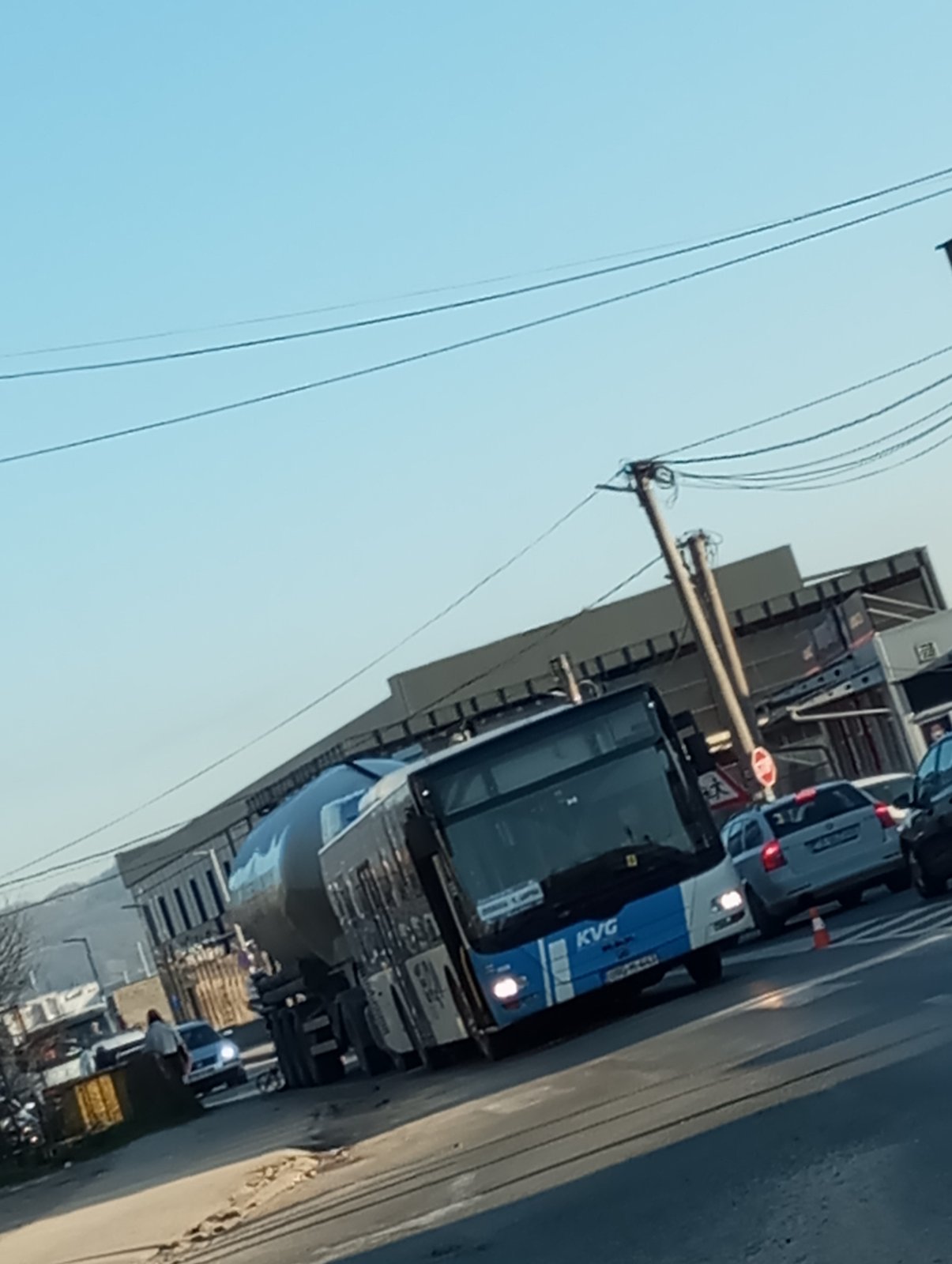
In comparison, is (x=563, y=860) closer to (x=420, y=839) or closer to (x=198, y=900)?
(x=420, y=839)

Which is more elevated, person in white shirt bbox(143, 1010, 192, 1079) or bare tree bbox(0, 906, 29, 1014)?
bare tree bbox(0, 906, 29, 1014)

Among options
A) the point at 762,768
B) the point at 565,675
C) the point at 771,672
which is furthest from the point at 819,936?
the point at 771,672

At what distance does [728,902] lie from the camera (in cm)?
2114

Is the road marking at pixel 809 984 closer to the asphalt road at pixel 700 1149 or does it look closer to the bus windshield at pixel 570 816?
the asphalt road at pixel 700 1149

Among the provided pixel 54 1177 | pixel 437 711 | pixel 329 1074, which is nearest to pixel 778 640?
pixel 437 711

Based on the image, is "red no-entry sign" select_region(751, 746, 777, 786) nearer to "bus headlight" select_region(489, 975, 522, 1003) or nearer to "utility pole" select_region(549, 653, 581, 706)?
"utility pole" select_region(549, 653, 581, 706)

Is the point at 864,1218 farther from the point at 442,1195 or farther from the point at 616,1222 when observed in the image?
the point at 442,1195

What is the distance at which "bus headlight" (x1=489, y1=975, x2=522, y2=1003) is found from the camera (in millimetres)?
20453

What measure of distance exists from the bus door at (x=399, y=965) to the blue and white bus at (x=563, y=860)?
2078mm

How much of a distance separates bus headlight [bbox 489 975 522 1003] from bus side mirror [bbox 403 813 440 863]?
1.36 metres

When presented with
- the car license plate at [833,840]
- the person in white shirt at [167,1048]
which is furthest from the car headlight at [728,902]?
the person in white shirt at [167,1048]

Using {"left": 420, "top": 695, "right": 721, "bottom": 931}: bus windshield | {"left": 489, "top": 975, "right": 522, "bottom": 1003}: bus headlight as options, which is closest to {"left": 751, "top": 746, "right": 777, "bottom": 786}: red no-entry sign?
{"left": 420, "top": 695, "right": 721, "bottom": 931}: bus windshield

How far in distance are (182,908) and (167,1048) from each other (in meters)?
65.1

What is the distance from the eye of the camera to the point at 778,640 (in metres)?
67.5
